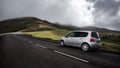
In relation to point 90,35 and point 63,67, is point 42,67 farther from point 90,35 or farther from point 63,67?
point 90,35

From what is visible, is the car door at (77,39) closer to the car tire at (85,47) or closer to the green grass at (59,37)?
the car tire at (85,47)

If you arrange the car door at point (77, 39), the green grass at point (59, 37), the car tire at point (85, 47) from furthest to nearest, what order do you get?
the green grass at point (59, 37)
the car door at point (77, 39)
the car tire at point (85, 47)

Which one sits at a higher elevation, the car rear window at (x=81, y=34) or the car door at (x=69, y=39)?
the car rear window at (x=81, y=34)

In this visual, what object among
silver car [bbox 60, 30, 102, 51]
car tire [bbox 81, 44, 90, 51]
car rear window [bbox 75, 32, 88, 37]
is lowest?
car tire [bbox 81, 44, 90, 51]

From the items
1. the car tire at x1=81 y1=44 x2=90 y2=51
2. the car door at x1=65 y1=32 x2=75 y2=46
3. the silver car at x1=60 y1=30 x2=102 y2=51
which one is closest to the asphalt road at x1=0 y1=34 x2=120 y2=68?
the car tire at x1=81 y1=44 x2=90 y2=51

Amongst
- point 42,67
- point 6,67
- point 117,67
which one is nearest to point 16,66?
point 6,67

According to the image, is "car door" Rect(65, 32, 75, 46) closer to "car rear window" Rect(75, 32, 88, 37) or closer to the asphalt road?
"car rear window" Rect(75, 32, 88, 37)

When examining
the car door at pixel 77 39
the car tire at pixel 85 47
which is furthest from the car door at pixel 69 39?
the car tire at pixel 85 47

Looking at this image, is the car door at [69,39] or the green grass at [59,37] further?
the green grass at [59,37]

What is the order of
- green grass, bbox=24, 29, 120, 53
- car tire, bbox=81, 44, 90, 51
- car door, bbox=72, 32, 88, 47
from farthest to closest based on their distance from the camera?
green grass, bbox=24, 29, 120, 53
car door, bbox=72, 32, 88, 47
car tire, bbox=81, 44, 90, 51

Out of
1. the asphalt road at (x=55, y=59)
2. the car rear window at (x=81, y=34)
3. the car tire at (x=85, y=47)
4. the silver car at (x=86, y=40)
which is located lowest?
the asphalt road at (x=55, y=59)

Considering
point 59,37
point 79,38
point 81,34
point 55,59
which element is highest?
point 81,34

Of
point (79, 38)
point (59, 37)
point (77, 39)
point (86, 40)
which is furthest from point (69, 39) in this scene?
point (59, 37)

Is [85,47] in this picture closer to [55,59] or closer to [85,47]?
[85,47]
